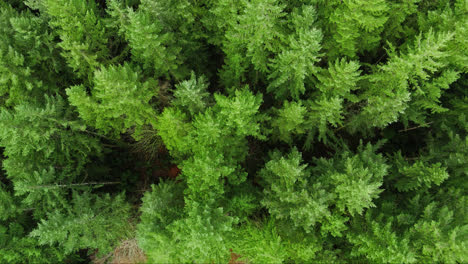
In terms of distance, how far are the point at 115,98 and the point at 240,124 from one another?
295cm

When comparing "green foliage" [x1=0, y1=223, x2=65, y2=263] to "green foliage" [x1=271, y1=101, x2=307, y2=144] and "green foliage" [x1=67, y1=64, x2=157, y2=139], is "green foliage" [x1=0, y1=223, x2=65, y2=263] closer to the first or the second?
"green foliage" [x1=67, y1=64, x2=157, y2=139]

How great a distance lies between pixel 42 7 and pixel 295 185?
816 centimetres

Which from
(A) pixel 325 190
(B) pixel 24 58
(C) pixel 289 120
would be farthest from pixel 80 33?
(A) pixel 325 190

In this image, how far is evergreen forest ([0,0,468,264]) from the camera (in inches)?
250

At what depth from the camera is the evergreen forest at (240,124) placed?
20.9 ft

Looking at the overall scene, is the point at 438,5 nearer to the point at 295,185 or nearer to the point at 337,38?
the point at 337,38

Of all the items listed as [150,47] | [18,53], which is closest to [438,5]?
[150,47]

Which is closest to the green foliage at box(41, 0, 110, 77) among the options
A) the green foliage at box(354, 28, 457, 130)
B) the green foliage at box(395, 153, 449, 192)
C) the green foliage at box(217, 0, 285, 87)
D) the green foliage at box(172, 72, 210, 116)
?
the green foliage at box(172, 72, 210, 116)

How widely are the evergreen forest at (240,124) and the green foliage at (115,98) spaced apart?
0.14 ft

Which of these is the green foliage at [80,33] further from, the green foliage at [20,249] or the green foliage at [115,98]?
the green foliage at [20,249]

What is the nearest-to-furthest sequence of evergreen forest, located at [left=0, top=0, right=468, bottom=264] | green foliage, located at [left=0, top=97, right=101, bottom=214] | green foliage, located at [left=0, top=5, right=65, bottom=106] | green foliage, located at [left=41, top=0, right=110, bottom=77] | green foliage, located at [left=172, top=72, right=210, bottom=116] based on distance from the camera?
1. evergreen forest, located at [left=0, top=0, right=468, bottom=264]
2. green foliage, located at [left=172, top=72, right=210, bottom=116]
3. green foliage, located at [left=41, top=0, right=110, bottom=77]
4. green foliage, located at [left=0, top=97, right=101, bottom=214]
5. green foliage, located at [left=0, top=5, right=65, bottom=106]

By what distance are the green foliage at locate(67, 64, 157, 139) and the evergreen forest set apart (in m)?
0.04

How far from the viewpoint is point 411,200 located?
702cm

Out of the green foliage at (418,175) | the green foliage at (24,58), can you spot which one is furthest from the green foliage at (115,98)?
the green foliage at (418,175)
